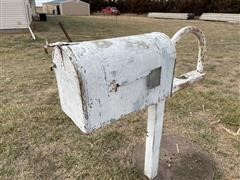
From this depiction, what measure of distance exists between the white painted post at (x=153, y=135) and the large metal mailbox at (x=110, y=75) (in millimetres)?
222

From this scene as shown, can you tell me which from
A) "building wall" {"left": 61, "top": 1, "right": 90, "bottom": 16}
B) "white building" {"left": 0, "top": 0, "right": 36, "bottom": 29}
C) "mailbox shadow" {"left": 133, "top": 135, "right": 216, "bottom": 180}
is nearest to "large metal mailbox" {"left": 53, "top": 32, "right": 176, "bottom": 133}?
"mailbox shadow" {"left": 133, "top": 135, "right": 216, "bottom": 180}

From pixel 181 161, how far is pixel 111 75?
1.51 m

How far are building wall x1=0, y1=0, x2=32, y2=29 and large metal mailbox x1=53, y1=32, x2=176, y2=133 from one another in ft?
33.6

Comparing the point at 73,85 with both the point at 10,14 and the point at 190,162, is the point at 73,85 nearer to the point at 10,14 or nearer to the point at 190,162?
the point at 190,162

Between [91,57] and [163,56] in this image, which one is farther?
Result: [163,56]

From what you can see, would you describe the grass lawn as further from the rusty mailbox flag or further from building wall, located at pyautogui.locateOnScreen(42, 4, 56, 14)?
building wall, located at pyautogui.locateOnScreen(42, 4, 56, 14)

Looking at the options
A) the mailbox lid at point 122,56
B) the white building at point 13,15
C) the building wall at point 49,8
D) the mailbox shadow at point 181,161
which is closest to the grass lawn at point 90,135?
the mailbox shadow at point 181,161

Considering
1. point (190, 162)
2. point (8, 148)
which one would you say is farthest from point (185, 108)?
point (8, 148)

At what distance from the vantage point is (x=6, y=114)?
3.21m

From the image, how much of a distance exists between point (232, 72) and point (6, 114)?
4.65 meters

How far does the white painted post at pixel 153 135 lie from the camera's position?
1.70 meters

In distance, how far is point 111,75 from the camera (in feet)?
3.91

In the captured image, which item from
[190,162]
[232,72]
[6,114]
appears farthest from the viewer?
[232,72]

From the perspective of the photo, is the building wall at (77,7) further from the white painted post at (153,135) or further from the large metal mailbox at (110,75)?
the large metal mailbox at (110,75)
